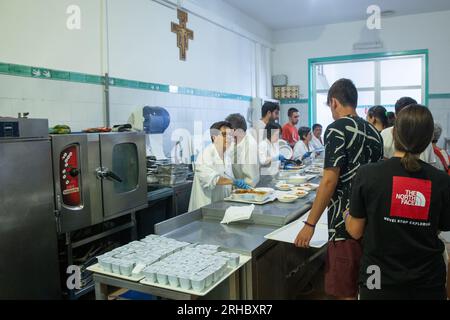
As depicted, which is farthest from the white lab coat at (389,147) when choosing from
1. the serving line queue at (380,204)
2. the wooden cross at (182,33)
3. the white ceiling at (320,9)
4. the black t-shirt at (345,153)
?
the white ceiling at (320,9)

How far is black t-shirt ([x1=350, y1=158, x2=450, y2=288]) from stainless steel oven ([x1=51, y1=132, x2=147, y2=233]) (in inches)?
74.3

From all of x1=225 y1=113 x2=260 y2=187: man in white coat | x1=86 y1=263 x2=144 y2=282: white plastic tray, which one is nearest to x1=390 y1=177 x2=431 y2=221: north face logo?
x1=86 y1=263 x2=144 y2=282: white plastic tray

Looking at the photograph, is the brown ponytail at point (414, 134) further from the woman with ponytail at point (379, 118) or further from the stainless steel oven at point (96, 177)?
the woman with ponytail at point (379, 118)

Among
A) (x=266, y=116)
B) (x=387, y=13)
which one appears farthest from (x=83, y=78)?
(x=387, y=13)

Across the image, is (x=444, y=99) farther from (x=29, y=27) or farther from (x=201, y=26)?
(x=29, y=27)

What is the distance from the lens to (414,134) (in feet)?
5.01

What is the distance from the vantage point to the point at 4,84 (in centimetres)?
284

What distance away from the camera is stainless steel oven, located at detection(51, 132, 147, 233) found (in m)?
2.55

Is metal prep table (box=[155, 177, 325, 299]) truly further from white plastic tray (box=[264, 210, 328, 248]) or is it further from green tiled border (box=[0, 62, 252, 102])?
green tiled border (box=[0, 62, 252, 102])

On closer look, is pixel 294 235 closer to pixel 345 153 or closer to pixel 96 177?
pixel 345 153

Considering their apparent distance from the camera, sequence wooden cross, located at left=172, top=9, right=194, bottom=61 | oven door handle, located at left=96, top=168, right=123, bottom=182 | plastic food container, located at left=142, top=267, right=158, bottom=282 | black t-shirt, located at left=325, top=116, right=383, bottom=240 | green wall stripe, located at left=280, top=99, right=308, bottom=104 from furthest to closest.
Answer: green wall stripe, located at left=280, top=99, right=308, bottom=104
wooden cross, located at left=172, top=9, right=194, bottom=61
oven door handle, located at left=96, top=168, right=123, bottom=182
black t-shirt, located at left=325, top=116, right=383, bottom=240
plastic food container, located at left=142, top=267, right=158, bottom=282

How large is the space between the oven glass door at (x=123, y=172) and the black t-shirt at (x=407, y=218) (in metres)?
1.95

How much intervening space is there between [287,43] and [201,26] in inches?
133

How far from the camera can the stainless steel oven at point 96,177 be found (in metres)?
2.55
